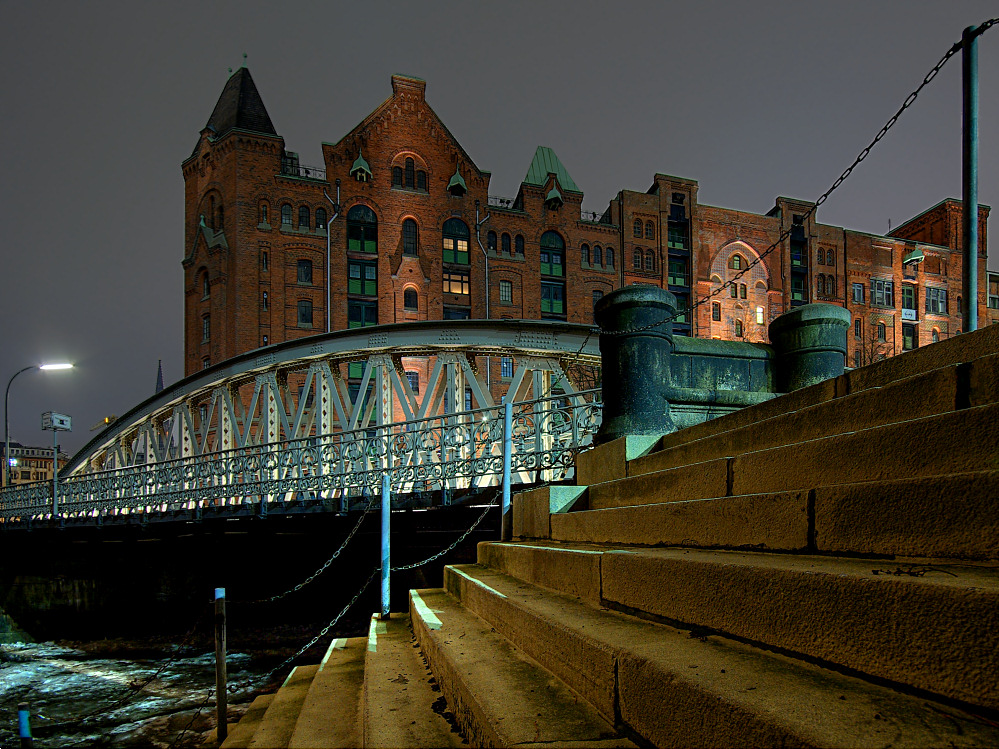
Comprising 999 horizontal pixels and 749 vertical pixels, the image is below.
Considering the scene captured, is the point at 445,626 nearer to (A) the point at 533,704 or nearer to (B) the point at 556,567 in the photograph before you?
(B) the point at 556,567

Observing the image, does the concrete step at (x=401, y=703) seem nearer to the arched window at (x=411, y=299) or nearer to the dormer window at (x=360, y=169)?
the arched window at (x=411, y=299)

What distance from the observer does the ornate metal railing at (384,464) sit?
10797 mm

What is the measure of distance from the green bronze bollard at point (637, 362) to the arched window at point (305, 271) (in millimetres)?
30987

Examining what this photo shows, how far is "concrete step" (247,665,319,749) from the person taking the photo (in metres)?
3.73

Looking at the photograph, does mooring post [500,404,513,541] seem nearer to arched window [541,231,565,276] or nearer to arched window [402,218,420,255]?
arched window [402,218,420,255]

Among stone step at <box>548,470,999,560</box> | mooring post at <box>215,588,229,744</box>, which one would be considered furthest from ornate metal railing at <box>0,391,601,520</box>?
stone step at <box>548,470,999,560</box>

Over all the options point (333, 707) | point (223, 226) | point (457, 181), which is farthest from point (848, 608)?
point (457, 181)

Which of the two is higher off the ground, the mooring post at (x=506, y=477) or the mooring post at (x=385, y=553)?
the mooring post at (x=506, y=477)

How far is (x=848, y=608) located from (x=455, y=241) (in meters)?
37.9

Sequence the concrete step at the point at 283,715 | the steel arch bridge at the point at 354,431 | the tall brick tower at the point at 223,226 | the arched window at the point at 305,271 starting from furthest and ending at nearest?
the arched window at the point at 305,271 → the tall brick tower at the point at 223,226 → the steel arch bridge at the point at 354,431 → the concrete step at the point at 283,715

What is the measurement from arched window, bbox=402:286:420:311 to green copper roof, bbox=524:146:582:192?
11407 millimetres

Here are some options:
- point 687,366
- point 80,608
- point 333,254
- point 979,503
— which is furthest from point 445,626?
point 333,254

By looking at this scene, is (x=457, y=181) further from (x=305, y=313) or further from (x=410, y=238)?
(x=305, y=313)

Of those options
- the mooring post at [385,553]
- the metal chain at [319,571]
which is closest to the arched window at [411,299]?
the metal chain at [319,571]
